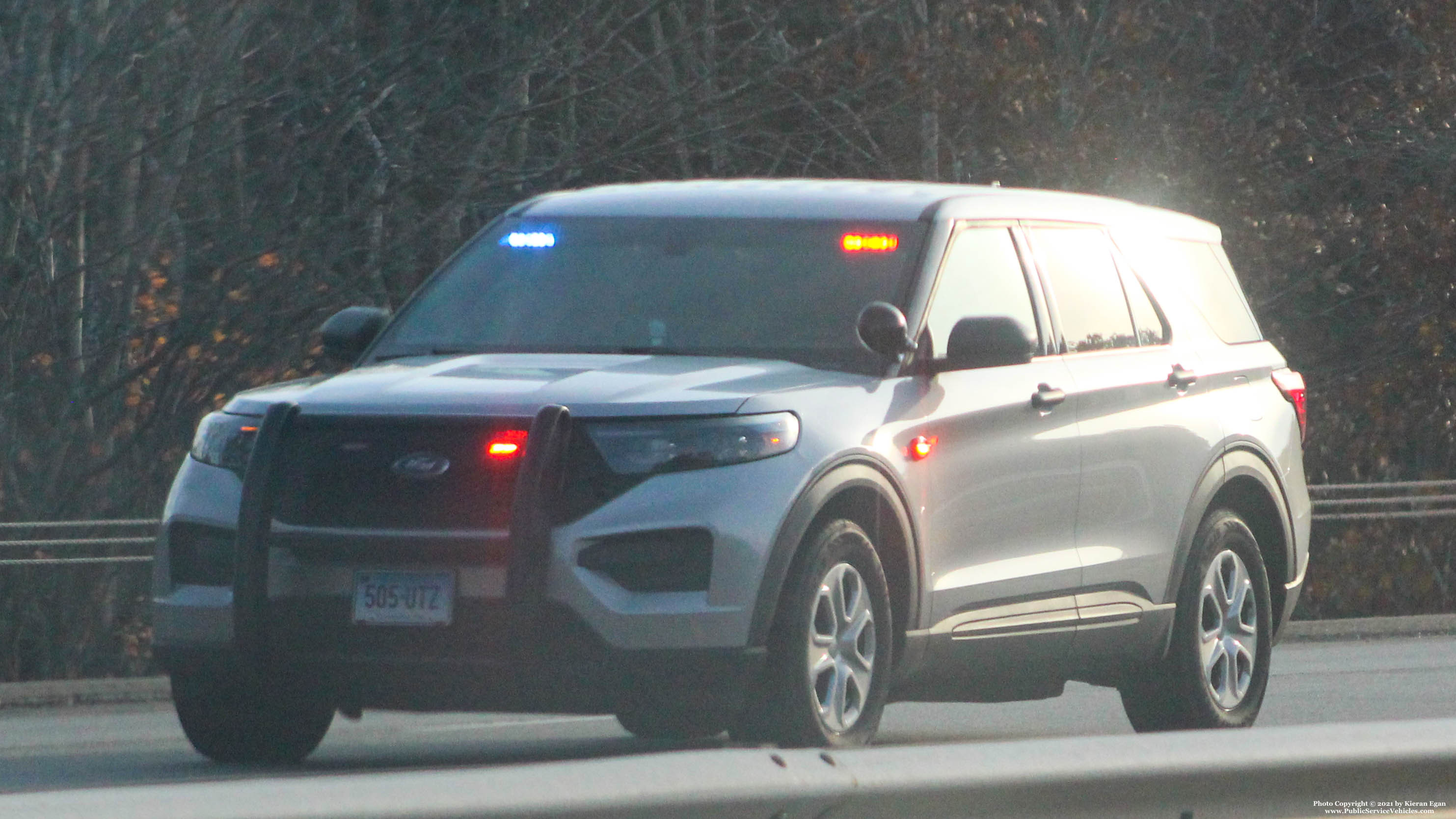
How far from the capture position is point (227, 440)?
313 inches

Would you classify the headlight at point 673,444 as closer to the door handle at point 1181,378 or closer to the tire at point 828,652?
the tire at point 828,652

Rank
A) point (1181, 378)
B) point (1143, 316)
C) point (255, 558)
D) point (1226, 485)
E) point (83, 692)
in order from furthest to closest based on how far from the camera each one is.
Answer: point (83, 692) → point (1226, 485) → point (1143, 316) → point (1181, 378) → point (255, 558)

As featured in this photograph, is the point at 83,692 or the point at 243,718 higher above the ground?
the point at 243,718

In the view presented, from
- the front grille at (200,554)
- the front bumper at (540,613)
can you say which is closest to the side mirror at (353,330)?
the front grille at (200,554)

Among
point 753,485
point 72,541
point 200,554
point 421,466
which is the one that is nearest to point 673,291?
point 753,485

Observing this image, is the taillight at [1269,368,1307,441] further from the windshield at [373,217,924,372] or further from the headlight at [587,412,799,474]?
the headlight at [587,412,799,474]

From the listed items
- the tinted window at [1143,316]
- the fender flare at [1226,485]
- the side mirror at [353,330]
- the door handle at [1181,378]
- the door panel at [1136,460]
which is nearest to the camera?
→ the side mirror at [353,330]

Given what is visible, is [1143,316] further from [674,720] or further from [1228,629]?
[674,720]

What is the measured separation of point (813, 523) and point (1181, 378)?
2.52 meters

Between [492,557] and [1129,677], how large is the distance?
127 inches

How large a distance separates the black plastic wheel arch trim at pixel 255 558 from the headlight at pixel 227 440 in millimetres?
172

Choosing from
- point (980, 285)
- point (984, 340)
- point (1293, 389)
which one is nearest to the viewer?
point (984, 340)

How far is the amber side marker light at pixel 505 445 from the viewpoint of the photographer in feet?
24.4

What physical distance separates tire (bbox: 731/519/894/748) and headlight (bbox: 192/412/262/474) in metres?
1.65
